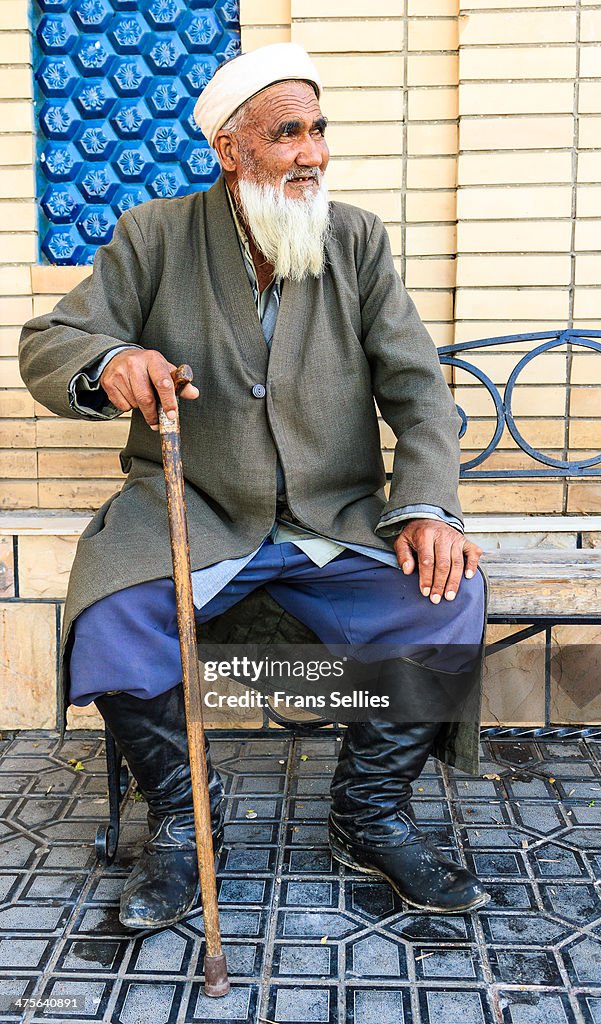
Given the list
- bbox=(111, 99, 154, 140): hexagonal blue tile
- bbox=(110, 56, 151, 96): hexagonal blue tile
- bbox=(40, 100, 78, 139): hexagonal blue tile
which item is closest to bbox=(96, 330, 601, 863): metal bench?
bbox=(111, 99, 154, 140): hexagonal blue tile

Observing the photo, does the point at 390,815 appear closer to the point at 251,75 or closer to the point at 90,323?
the point at 90,323

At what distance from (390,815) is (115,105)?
8.88ft

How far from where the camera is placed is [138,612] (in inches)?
89.7

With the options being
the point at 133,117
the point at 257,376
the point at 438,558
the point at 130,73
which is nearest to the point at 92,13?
the point at 130,73

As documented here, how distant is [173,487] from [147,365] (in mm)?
304

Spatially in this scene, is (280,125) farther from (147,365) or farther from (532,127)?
(532,127)

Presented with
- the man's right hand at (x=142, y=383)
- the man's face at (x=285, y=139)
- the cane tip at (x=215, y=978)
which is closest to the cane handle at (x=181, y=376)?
the man's right hand at (x=142, y=383)

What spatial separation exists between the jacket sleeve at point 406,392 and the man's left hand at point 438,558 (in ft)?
0.24

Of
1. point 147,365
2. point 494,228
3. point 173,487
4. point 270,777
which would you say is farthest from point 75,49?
point 270,777

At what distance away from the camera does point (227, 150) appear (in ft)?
8.42

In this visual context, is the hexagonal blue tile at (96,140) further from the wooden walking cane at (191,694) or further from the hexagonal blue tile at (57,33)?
the wooden walking cane at (191,694)

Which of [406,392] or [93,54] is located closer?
[406,392]

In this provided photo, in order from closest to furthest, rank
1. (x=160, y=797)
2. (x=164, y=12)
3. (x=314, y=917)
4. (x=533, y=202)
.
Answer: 1. (x=314, y=917)
2. (x=160, y=797)
3. (x=533, y=202)
4. (x=164, y=12)

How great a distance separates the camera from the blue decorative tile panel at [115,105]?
350cm
